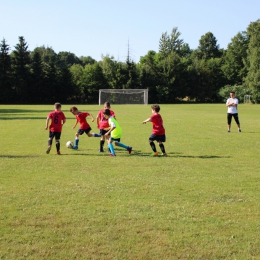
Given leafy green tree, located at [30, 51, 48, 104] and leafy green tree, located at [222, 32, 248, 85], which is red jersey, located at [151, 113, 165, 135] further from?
leafy green tree, located at [222, 32, 248, 85]

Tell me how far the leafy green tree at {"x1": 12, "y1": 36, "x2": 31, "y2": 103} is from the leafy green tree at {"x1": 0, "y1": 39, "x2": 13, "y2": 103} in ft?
3.58

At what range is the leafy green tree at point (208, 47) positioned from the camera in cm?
11149

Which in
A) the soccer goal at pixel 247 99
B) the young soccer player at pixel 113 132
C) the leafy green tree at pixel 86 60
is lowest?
the young soccer player at pixel 113 132

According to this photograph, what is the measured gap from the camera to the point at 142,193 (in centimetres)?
707

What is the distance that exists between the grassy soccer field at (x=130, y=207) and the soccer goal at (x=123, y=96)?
55874 millimetres

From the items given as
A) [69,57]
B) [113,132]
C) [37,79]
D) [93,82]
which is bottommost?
[113,132]

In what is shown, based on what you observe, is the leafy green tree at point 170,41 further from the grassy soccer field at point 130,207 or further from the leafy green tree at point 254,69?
the grassy soccer field at point 130,207

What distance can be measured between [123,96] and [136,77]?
1129cm

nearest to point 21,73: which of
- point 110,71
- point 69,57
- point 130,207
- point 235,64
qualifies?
point 110,71

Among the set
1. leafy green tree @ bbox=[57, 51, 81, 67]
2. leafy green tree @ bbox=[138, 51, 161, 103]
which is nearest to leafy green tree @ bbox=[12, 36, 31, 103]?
leafy green tree @ bbox=[138, 51, 161, 103]

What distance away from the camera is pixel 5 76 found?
71750 mm

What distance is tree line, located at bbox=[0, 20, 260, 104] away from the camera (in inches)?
2849

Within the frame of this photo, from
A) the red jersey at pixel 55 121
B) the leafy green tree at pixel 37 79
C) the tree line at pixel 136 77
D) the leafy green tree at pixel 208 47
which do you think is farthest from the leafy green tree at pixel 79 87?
the red jersey at pixel 55 121

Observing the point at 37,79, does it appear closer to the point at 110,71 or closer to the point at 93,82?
the point at 93,82
